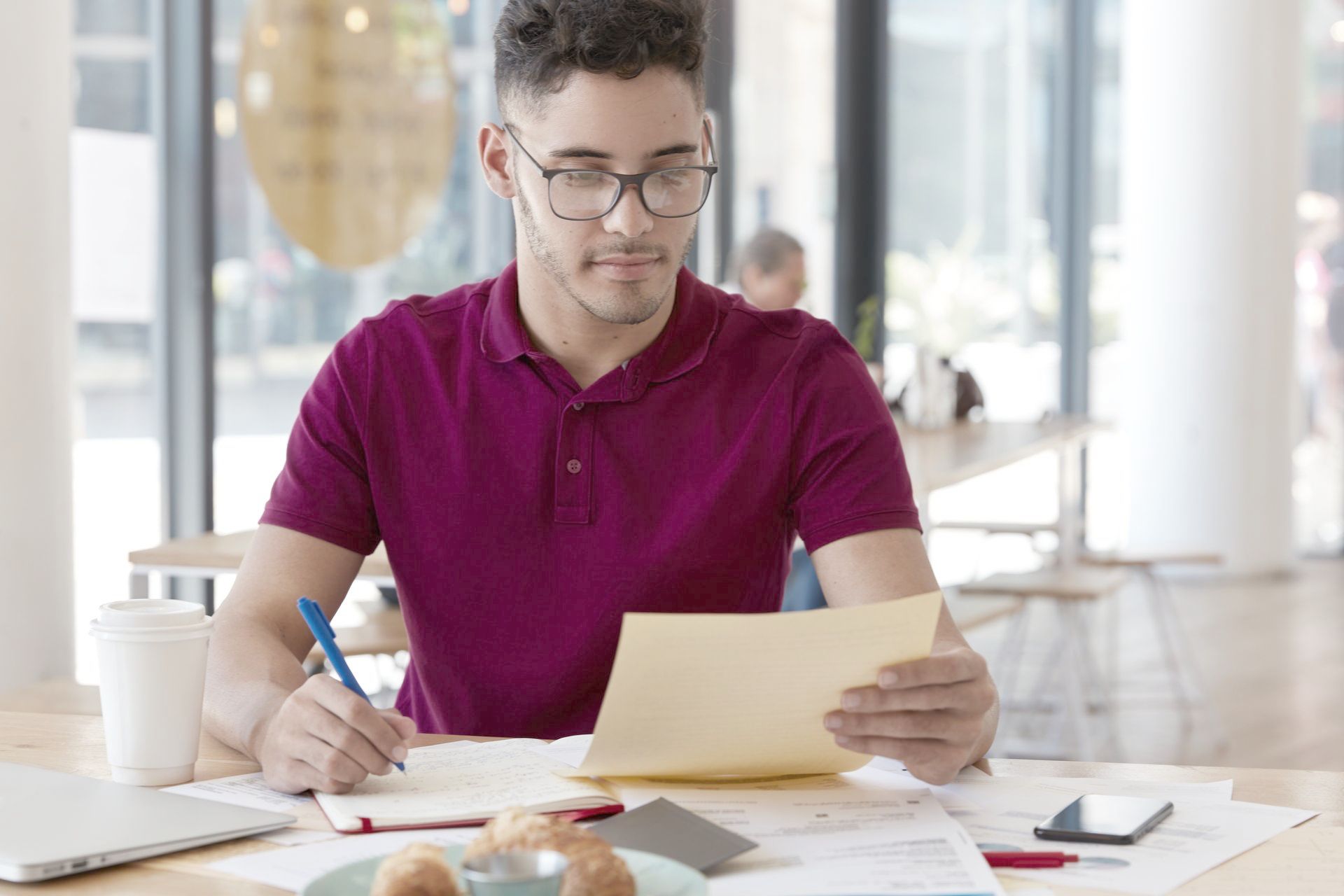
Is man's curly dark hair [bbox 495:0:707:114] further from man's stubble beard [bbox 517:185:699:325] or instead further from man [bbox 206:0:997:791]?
man's stubble beard [bbox 517:185:699:325]

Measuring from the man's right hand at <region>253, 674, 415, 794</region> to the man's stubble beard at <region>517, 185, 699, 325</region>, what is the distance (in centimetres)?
49

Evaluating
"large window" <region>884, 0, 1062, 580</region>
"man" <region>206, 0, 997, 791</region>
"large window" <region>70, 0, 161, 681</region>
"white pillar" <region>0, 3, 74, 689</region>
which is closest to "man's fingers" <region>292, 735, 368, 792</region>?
"man" <region>206, 0, 997, 791</region>

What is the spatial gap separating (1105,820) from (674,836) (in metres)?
0.31

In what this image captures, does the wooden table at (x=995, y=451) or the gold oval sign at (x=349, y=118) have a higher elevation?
the gold oval sign at (x=349, y=118)

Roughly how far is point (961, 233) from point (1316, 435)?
1781 millimetres

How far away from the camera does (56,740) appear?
137 centimetres

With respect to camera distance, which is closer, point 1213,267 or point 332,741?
point 332,741

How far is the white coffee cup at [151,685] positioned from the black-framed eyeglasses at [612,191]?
0.53 m

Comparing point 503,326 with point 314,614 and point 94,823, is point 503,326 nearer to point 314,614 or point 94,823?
point 314,614

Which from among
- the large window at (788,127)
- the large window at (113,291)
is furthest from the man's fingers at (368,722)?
the large window at (788,127)

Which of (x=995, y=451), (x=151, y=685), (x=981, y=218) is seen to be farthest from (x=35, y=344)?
(x=981, y=218)

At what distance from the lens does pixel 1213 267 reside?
624cm

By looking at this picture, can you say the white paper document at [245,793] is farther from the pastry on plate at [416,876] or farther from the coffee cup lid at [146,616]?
the pastry on plate at [416,876]

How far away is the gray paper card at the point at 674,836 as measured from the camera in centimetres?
99
